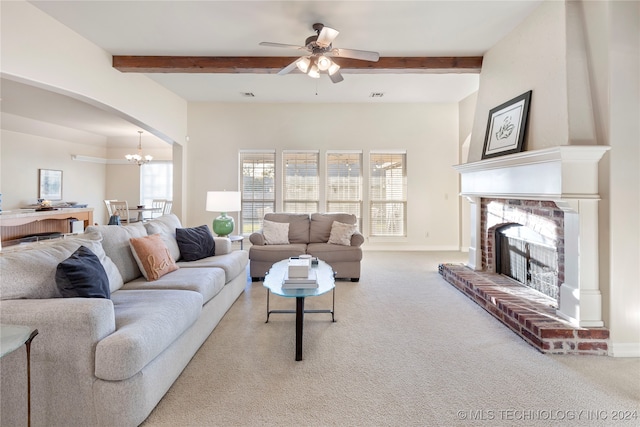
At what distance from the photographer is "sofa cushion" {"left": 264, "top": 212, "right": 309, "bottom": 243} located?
4.86 m

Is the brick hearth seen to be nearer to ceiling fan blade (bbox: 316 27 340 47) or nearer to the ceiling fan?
the ceiling fan

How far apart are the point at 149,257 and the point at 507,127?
13.2 ft

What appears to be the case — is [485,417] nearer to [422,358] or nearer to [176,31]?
[422,358]

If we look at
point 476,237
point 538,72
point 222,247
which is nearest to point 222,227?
point 222,247

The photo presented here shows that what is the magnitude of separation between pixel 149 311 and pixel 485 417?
2088 millimetres

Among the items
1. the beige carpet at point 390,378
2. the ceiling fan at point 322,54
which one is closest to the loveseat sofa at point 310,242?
the beige carpet at point 390,378

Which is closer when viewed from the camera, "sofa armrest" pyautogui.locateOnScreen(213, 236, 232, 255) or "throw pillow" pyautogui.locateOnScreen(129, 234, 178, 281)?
"throw pillow" pyautogui.locateOnScreen(129, 234, 178, 281)

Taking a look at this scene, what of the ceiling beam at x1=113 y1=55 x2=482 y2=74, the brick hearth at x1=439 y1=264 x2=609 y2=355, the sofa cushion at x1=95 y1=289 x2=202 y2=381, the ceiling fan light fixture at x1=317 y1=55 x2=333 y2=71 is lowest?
the brick hearth at x1=439 y1=264 x2=609 y2=355

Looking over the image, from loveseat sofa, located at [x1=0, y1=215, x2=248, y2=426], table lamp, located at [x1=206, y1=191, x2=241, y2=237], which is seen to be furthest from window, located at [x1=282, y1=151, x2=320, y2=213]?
loveseat sofa, located at [x1=0, y1=215, x2=248, y2=426]

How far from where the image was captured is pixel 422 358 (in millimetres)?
2318

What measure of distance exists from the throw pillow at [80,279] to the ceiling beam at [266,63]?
338 cm

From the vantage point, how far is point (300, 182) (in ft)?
22.1

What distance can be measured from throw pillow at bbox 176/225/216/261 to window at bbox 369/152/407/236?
393 cm

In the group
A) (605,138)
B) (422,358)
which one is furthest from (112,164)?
(605,138)
